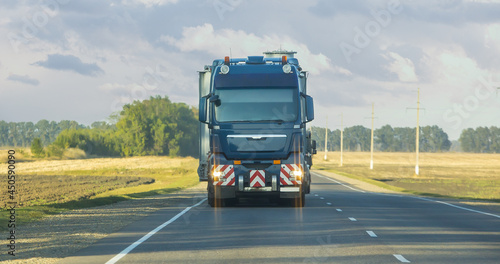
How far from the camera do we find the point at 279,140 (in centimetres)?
2177

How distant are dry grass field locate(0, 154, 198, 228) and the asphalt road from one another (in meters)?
4.87

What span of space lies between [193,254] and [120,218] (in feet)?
26.7

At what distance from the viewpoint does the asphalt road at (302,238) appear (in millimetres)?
11812

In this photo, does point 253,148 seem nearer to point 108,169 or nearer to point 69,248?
point 69,248

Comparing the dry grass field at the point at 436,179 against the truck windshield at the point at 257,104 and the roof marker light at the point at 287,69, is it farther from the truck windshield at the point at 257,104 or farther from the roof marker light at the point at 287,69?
the roof marker light at the point at 287,69

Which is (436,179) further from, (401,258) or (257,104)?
(401,258)

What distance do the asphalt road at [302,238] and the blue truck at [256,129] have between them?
0.90m

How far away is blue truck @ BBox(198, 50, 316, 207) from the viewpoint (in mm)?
21703

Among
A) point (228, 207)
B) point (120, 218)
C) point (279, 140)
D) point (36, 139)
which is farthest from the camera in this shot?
point (36, 139)

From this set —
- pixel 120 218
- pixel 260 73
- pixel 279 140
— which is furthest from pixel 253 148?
pixel 120 218

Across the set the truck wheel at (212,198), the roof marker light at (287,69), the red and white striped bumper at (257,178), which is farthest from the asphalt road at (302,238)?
the roof marker light at (287,69)

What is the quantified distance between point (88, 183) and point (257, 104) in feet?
136

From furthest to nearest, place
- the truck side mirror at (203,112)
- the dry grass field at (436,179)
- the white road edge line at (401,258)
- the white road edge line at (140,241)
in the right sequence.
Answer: the dry grass field at (436,179) < the truck side mirror at (203,112) < the white road edge line at (140,241) < the white road edge line at (401,258)

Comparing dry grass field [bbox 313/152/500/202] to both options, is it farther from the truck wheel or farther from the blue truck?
the truck wheel
